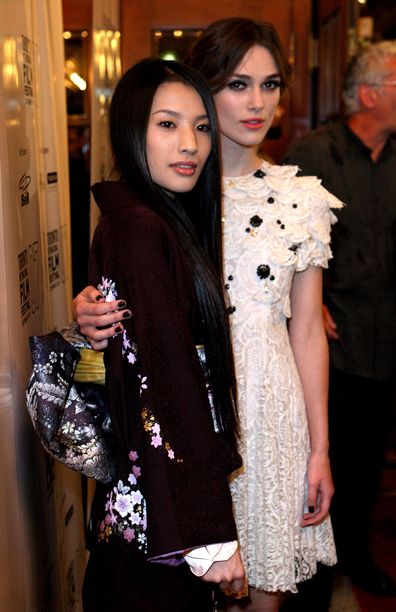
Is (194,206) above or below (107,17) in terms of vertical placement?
below

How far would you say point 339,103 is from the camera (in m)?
3.51

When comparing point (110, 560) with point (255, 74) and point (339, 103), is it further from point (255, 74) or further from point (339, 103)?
point (339, 103)

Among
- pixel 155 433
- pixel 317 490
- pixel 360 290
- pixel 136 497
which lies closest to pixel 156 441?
pixel 155 433

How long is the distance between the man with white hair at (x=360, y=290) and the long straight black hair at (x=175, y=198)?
1240mm

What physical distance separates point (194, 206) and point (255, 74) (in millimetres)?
366

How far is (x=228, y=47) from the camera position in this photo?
5.24 feet

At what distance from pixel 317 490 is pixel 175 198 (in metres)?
0.69

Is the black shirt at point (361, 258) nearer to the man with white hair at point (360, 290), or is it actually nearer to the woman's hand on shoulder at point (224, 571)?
the man with white hair at point (360, 290)

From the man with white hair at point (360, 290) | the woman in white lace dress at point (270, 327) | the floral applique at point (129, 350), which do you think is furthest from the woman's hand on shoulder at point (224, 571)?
the man with white hair at point (360, 290)

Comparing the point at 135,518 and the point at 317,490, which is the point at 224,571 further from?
the point at 317,490

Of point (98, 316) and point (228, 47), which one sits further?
point (228, 47)

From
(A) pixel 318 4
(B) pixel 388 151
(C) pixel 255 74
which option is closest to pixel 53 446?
(C) pixel 255 74

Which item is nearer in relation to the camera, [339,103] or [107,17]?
[107,17]

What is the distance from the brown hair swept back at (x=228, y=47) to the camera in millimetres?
1592
